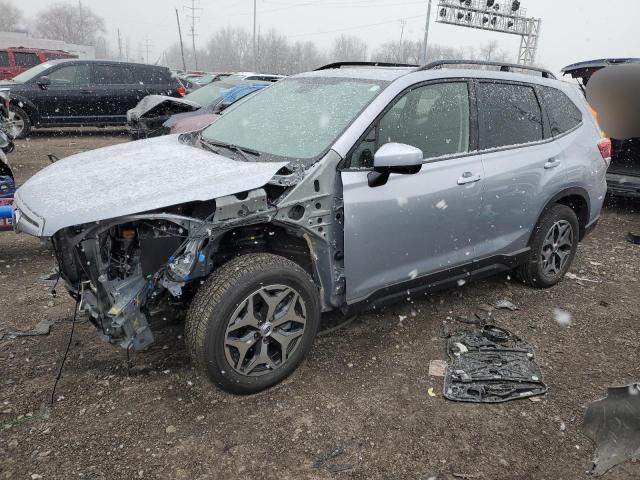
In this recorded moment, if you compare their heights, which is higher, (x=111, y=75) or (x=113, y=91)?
(x=111, y=75)

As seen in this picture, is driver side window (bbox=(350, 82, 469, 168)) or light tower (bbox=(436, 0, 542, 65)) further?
light tower (bbox=(436, 0, 542, 65))

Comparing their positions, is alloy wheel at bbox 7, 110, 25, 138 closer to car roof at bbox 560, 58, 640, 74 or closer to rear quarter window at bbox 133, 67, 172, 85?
rear quarter window at bbox 133, 67, 172, 85

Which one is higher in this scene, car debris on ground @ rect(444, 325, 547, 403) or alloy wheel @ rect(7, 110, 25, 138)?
car debris on ground @ rect(444, 325, 547, 403)

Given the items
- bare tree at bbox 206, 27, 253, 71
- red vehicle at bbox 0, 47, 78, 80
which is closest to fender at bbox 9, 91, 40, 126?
red vehicle at bbox 0, 47, 78, 80

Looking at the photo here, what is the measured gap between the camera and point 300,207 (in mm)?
2734

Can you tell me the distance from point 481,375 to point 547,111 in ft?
7.46

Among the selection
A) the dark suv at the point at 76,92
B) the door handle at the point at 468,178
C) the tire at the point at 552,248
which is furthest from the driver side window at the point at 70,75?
the tire at the point at 552,248

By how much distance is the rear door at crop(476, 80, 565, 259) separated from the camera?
3508mm

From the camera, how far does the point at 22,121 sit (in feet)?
36.5

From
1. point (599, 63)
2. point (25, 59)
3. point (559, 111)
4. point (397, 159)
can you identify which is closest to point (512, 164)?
point (559, 111)

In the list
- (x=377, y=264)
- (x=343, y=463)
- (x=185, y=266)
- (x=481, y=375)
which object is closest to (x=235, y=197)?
(x=185, y=266)

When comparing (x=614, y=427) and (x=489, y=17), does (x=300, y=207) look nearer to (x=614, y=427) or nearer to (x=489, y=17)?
(x=614, y=427)

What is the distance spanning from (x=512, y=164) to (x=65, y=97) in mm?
11109

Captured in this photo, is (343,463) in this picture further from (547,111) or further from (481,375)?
(547,111)
